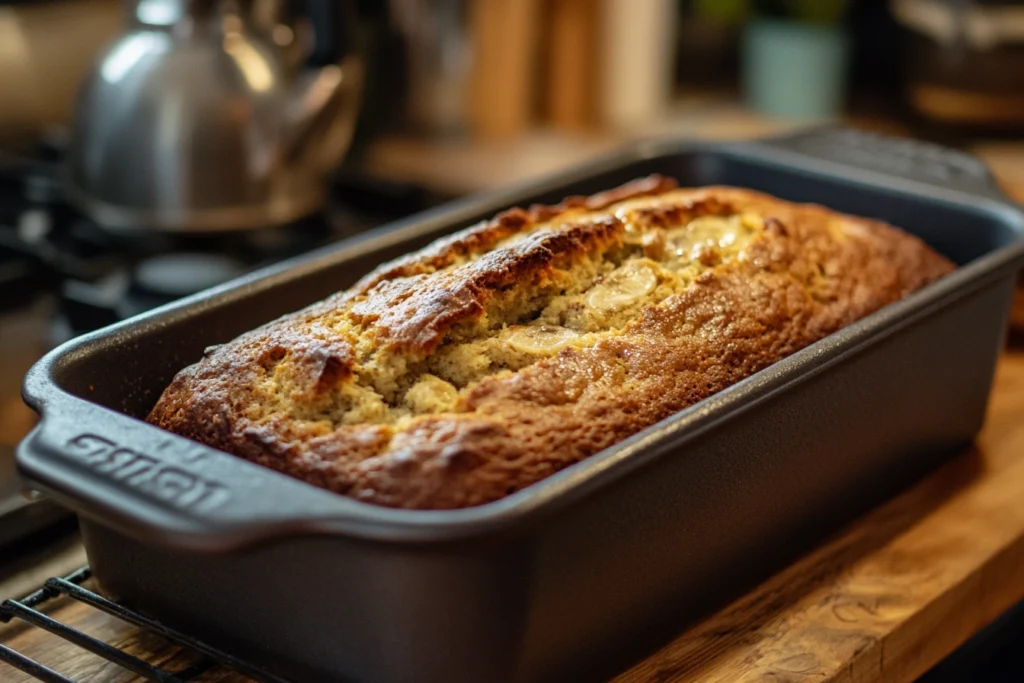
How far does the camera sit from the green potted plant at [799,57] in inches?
88.2

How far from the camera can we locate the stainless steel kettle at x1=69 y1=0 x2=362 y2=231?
1455mm

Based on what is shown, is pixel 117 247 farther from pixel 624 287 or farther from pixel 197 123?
pixel 624 287

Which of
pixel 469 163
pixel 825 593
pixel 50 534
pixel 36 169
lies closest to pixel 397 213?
pixel 469 163

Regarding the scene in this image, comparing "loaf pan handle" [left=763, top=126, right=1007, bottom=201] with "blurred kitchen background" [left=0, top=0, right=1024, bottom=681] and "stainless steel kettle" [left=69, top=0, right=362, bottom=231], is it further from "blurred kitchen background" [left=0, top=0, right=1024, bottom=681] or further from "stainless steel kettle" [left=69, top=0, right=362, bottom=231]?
"stainless steel kettle" [left=69, top=0, right=362, bottom=231]

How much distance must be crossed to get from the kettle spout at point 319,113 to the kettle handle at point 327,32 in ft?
0.05

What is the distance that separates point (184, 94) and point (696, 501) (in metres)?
0.90

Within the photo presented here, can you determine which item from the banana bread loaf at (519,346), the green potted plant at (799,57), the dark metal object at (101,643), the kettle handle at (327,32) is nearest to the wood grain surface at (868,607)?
the dark metal object at (101,643)

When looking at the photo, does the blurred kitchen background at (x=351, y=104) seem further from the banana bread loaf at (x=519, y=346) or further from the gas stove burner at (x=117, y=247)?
the banana bread loaf at (x=519, y=346)

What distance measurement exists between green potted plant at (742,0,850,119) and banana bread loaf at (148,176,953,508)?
3.94ft

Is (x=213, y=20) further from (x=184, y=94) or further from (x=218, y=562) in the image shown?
(x=218, y=562)

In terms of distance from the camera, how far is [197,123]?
1451mm

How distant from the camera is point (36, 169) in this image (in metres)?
1.70

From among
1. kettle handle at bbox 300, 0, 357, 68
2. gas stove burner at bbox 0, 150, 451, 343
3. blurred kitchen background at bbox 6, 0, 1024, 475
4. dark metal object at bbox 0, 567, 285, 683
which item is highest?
kettle handle at bbox 300, 0, 357, 68

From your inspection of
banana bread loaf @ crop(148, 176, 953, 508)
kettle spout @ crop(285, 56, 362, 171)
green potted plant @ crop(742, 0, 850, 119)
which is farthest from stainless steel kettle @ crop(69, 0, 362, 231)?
green potted plant @ crop(742, 0, 850, 119)
